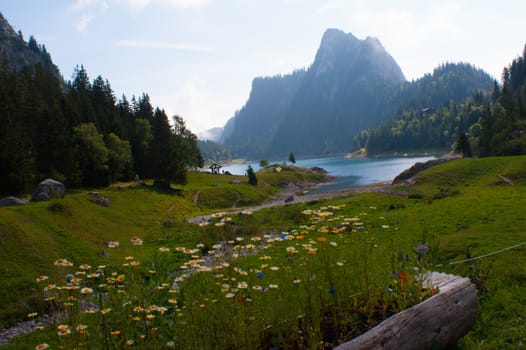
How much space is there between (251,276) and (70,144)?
56.1 metres

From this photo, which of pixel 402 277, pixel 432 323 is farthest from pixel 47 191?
pixel 432 323

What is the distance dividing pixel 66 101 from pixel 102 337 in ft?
225

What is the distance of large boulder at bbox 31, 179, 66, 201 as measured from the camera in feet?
120

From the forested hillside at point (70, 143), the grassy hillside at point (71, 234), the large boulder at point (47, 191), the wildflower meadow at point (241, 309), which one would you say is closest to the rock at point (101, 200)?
the grassy hillside at point (71, 234)

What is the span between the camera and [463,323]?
6.82 meters

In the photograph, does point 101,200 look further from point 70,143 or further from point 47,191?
point 70,143

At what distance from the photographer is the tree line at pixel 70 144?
42.9 meters

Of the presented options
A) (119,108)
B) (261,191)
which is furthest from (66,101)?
(261,191)

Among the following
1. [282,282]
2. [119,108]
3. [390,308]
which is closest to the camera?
[282,282]

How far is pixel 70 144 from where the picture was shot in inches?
2093

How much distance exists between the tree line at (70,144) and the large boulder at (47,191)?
21.8ft

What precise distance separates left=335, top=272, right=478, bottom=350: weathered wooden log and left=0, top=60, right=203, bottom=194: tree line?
48.0 metres

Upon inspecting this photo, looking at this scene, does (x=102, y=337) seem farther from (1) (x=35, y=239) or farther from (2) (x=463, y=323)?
(1) (x=35, y=239)

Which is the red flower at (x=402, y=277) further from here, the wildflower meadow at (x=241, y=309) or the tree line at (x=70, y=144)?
the tree line at (x=70, y=144)
